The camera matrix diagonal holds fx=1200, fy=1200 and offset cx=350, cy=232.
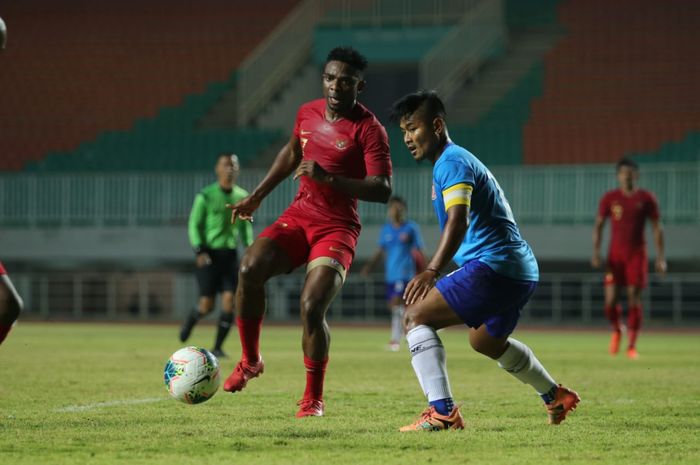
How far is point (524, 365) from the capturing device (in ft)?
22.6

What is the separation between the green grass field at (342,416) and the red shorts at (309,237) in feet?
3.31

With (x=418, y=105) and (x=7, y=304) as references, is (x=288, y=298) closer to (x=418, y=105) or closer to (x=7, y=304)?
(x=7, y=304)

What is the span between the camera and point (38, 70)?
35.8 metres

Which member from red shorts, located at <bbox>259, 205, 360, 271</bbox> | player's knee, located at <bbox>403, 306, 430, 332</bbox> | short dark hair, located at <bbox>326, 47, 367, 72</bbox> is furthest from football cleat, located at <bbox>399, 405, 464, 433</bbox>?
short dark hair, located at <bbox>326, 47, 367, 72</bbox>

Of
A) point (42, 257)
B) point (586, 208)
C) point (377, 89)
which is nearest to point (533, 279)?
point (586, 208)

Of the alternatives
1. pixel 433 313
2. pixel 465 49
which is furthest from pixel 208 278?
pixel 465 49

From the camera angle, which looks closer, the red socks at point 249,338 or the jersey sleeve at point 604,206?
the red socks at point 249,338

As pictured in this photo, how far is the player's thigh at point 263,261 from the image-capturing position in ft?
24.5

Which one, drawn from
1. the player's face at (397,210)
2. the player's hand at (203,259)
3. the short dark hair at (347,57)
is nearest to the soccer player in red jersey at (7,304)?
the short dark hair at (347,57)

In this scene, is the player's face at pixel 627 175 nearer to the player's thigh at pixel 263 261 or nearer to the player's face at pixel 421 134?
the player's thigh at pixel 263 261

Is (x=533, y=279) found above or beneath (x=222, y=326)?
above

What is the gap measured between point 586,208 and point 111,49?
667 inches

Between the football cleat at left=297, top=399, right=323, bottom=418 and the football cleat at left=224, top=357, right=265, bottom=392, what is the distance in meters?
0.41

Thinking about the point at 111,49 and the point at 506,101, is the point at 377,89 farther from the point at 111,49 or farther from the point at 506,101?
the point at 111,49
